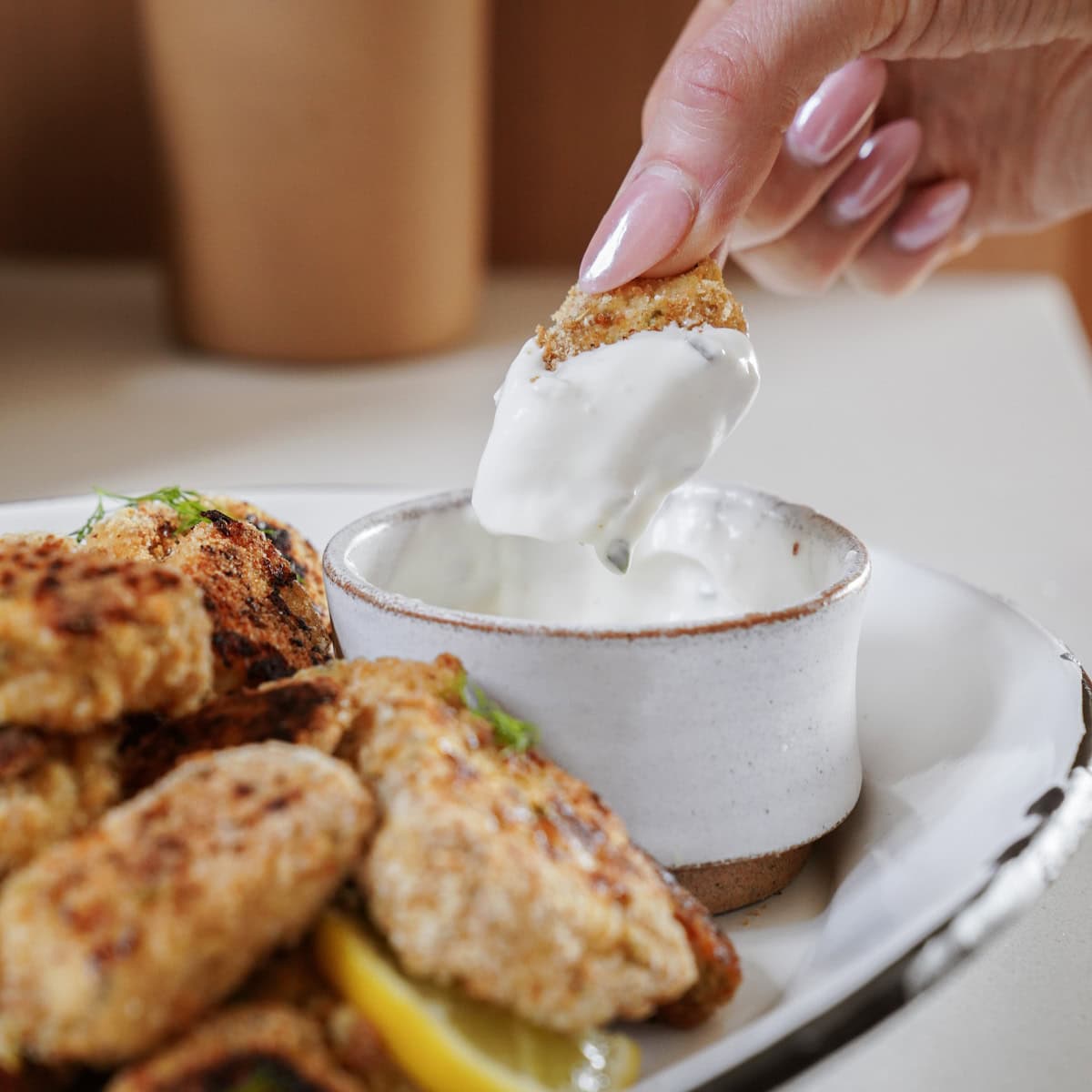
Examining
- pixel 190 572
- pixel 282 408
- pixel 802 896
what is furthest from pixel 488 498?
pixel 282 408

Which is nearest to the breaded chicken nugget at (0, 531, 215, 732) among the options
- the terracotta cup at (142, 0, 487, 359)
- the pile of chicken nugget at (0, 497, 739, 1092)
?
the pile of chicken nugget at (0, 497, 739, 1092)

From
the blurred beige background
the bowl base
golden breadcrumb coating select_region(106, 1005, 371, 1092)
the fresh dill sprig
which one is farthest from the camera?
the blurred beige background

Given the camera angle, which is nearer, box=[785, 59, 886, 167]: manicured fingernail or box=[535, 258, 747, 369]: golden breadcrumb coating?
box=[535, 258, 747, 369]: golden breadcrumb coating

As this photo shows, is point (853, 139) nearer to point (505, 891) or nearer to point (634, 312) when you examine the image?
point (634, 312)

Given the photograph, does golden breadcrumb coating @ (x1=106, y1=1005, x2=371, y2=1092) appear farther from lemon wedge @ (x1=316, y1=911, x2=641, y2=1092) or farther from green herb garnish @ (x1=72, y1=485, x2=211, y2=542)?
green herb garnish @ (x1=72, y1=485, x2=211, y2=542)

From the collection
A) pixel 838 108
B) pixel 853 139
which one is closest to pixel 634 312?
pixel 838 108

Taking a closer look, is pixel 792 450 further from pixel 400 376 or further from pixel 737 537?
pixel 737 537
